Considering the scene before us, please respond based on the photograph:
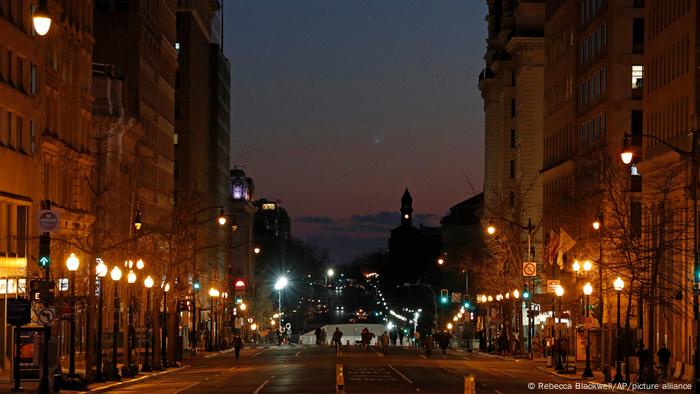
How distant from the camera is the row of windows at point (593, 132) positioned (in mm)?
101812

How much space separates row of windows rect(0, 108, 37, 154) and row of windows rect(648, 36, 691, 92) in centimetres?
3027

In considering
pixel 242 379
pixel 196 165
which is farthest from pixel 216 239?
pixel 242 379

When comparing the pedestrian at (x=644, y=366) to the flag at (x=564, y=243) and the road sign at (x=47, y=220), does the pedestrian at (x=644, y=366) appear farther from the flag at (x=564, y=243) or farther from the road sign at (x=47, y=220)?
the road sign at (x=47, y=220)

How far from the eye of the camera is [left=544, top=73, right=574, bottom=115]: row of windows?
117 metres

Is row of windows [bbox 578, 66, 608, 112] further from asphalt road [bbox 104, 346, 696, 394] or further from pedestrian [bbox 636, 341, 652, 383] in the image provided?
pedestrian [bbox 636, 341, 652, 383]

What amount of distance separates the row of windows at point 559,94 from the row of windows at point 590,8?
7.11 metres

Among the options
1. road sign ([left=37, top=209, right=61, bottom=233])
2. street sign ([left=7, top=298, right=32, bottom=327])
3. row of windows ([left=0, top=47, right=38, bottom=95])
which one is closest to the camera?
road sign ([left=37, top=209, right=61, bottom=233])

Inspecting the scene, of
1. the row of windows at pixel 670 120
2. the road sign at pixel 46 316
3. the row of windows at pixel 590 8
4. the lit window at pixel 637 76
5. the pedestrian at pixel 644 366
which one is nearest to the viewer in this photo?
the road sign at pixel 46 316

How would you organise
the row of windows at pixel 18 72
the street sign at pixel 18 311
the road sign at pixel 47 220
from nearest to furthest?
the road sign at pixel 47 220
the street sign at pixel 18 311
the row of windows at pixel 18 72

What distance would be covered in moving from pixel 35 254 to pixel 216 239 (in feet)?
324

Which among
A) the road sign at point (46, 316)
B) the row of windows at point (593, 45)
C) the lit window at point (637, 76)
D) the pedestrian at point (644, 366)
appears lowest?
the pedestrian at point (644, 366)

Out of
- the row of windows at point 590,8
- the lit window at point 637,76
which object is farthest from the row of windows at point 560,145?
the lit window at point 637,76

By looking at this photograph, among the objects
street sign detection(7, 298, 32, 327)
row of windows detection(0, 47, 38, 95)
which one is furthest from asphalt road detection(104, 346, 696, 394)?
row of windows detection(0, 47, 38, 95)

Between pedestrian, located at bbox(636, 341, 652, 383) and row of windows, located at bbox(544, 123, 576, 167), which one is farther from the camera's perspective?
row of windows, located at bbox(544, 123, 576, 167)
